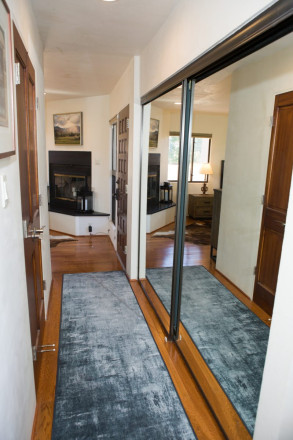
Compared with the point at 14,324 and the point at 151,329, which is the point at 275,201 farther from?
the point at 151,329

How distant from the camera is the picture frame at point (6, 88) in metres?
1.07

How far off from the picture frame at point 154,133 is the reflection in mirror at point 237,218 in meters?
0.82

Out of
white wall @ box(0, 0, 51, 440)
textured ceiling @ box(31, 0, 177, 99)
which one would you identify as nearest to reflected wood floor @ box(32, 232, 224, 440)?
white wall @ box(0, 0, 51, 440)

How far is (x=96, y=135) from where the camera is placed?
5727 mm

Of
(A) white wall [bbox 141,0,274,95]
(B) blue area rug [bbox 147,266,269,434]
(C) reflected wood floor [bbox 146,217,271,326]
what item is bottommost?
(B) blue area rug [bbox 147,266,269,434]

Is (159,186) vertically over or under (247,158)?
under

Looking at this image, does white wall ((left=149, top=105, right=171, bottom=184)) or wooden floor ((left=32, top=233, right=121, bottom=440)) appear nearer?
wooden floor ((left=32, top=233, right=121, bottom=440))

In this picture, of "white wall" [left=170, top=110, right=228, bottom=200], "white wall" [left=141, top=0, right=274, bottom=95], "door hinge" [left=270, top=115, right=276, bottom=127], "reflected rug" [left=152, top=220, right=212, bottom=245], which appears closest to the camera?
"white wall" [left=141, top=0, right=274, bottom=95]

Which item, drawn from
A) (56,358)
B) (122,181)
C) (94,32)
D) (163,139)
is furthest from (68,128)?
(56,358)

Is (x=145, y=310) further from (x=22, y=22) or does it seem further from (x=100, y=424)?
(x=22, y=22)

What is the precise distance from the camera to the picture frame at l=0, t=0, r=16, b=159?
107cm

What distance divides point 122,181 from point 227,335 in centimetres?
249

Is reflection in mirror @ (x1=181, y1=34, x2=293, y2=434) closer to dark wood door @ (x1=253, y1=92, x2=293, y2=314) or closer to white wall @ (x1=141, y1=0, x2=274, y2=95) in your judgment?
dark wood door @ (x1=253, y1=92, x2=293, y2=314)

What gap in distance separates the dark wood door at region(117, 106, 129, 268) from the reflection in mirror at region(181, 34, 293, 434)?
4.73ft
